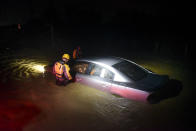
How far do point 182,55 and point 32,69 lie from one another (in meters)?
11.2

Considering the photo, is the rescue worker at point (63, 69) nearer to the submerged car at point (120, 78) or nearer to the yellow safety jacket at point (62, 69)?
the yellow safety jacket at point (62, 69)

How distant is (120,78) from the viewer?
5621 mm

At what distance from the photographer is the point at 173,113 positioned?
534 centimetres

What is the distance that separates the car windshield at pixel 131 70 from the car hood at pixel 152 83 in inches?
8.7

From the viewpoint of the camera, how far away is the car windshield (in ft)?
19.5

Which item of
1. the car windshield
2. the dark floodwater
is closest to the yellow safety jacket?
the dark floodwater

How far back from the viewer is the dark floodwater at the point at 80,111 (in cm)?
479

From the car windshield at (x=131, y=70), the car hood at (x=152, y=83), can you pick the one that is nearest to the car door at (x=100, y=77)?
the car windshield at (x=131, y=70)

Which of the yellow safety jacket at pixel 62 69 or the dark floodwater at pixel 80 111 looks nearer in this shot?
the dark floodwater at pixel 80 111

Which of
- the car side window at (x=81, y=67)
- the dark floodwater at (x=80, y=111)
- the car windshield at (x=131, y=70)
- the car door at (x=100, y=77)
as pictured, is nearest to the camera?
the dark floodwater at (x=80, y=111)

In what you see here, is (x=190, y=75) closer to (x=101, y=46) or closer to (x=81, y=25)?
(x=101, y=46)

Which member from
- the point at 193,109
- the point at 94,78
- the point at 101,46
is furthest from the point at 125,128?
the point at 101,46

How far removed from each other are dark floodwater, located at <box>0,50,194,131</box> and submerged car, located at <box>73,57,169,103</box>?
525 mm

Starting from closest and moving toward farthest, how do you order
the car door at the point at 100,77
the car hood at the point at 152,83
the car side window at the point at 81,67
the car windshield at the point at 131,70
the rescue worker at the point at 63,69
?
the car hood at the point at 152,83 < the car door at the point at 100,77 < the car windshield at the point at 131,70 < the rescue worker at the point at 63,69 < the car side window at the point at 81,67
